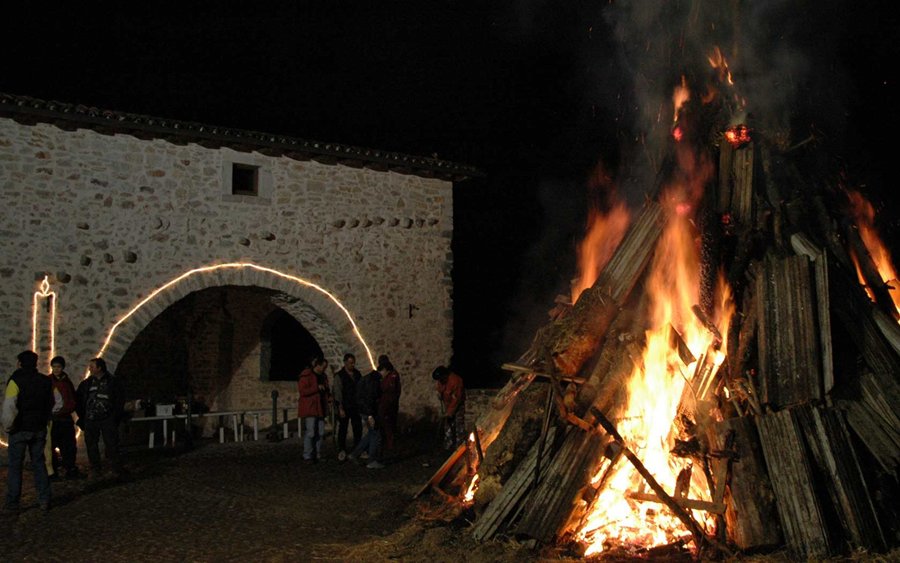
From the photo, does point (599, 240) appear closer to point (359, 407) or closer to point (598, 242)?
point (598, 242)

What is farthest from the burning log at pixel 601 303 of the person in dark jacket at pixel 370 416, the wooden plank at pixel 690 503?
the person in dark jacket at pixel 370 416

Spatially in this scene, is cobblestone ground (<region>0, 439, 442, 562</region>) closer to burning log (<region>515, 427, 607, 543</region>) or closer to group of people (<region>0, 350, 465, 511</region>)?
group of people (<region>0, 350, 465, 511</region>)

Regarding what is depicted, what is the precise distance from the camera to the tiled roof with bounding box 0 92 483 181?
11672 millimetres

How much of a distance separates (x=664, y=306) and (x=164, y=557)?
5.00 metres

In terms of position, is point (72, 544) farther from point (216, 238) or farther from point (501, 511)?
point (216, 238)

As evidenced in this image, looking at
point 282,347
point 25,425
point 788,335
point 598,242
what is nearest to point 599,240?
point 598,242

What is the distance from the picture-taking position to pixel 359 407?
35.7 feet

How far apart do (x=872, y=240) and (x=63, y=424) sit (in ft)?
32.7

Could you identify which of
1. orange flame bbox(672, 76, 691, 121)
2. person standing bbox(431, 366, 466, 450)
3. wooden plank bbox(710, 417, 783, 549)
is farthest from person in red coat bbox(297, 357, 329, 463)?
wooden plank bbox(710, 417, 783, 549)

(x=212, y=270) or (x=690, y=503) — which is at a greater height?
(x=212, y=270)

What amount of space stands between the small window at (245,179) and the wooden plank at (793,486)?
33.0 ft

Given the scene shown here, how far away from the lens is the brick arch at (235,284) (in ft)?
40.0

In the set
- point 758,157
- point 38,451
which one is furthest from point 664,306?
point 38,451

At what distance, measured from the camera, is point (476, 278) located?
967 inches
